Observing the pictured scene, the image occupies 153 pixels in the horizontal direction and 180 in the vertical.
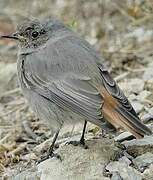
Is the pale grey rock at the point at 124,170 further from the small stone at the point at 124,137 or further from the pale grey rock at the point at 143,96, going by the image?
the pale grey rock at the point at 143,96

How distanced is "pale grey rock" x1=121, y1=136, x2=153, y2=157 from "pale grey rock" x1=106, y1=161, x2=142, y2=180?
1.31 feet

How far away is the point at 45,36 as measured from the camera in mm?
6160

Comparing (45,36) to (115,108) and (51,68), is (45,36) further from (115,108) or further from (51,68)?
(115,108)

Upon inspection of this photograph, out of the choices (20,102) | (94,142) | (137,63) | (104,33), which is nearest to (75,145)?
(94,142)

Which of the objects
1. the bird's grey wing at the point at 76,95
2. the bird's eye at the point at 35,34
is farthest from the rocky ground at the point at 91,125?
the bird's eye at the point at 35,34

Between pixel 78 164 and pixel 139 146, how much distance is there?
2.26 ft

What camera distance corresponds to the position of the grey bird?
16.5ft

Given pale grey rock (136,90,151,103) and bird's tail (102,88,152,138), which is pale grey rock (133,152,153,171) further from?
pale grey rock (136,90,151,103)

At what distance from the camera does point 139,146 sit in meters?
5.27

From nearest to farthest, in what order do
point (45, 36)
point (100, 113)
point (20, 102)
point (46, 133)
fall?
point (100, 113)
point (45, 36)
point (46, 133)
point (20, 102)

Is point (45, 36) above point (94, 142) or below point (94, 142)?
above

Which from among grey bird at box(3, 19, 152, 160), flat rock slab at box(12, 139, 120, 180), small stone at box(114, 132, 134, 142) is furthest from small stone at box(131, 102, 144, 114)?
flat rock slab at box(12, 139, 120, 180)

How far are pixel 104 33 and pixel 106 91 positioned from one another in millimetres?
4125

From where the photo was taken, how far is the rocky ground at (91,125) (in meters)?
5.02
